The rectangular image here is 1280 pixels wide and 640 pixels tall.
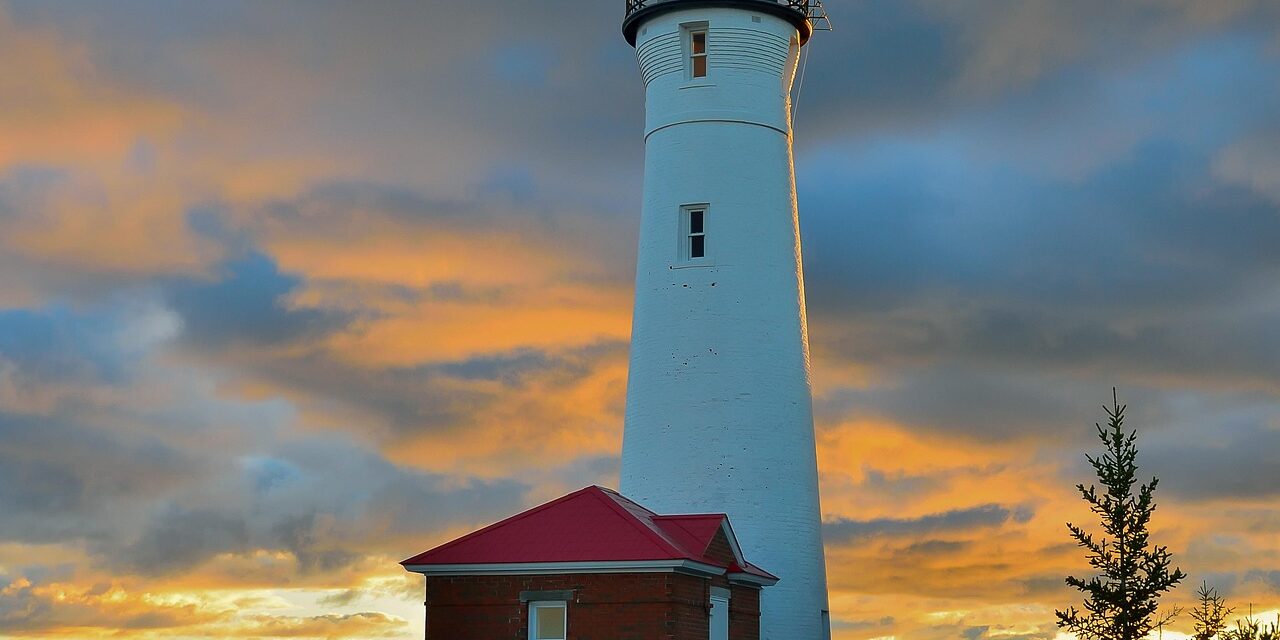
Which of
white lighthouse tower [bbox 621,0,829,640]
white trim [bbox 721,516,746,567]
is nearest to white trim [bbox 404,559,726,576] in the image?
white trim [bbox 721,516,746,567]

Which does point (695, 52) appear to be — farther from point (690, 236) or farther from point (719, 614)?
point (719, 614)

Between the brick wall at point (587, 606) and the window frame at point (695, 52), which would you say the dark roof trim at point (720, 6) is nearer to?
the window frame at point (695, 52)

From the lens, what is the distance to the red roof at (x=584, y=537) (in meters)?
26.6

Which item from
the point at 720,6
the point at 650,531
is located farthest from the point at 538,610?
the point at 720,6

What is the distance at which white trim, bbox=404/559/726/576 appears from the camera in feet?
86.3

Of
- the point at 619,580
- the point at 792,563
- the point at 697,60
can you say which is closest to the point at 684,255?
the point at 697,60

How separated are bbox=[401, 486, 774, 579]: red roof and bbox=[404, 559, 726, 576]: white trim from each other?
0.22 ft

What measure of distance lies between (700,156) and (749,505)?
6734 mm

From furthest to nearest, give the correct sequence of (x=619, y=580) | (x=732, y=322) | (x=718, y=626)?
(x=732, y=322)
(x=718, y=626)
(x=619, y=580)

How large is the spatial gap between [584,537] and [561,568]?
69cm

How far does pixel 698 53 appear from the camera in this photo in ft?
110

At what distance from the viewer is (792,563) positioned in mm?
32156

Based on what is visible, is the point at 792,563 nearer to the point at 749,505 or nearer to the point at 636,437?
the point at 749,505

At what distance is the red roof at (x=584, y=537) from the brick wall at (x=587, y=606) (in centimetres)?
32
